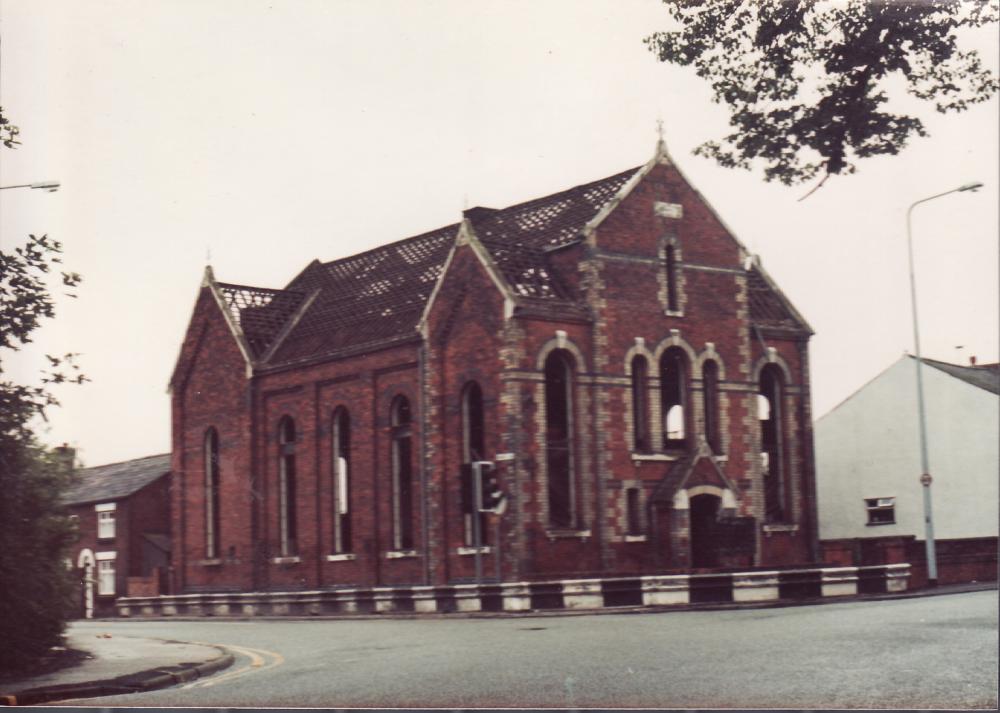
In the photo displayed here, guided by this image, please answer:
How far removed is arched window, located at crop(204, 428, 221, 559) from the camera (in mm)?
44303

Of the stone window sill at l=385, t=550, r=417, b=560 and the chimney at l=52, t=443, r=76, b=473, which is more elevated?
the chimney at l=52, t=443, r=76, b=473

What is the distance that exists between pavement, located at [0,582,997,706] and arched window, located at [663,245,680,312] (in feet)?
58.9

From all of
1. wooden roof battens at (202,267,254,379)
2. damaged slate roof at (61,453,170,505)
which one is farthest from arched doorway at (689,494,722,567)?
damaged slate roof at (61,453,170,505)

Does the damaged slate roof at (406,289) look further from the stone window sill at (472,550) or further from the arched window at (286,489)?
the stone window sill at (472,550)

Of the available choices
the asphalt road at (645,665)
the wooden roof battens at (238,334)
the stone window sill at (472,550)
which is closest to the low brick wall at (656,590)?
the stone window sill at (472,550)

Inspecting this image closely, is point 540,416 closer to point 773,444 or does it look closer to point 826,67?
point 773,444

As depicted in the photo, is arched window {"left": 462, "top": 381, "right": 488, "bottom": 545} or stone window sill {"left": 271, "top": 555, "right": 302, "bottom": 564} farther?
stone window sill {"left": 271, "top": 555, "right": 302, "bottom": 564}

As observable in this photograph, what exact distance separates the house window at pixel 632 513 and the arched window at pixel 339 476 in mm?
9996

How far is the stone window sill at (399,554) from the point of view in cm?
3887

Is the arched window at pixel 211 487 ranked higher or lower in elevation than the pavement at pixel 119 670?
higher

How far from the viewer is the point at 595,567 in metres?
35.0

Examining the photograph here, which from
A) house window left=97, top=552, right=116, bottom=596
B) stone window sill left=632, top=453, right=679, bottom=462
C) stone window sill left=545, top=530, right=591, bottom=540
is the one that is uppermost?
stone window sill left=632, top=453, right=679, bottom=462

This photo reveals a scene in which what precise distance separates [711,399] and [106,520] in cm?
2805

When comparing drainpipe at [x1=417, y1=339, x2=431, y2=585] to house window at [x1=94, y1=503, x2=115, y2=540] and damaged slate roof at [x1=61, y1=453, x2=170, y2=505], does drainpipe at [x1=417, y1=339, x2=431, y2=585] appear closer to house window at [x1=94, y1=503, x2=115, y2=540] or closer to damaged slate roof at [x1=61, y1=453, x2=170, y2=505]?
damaged slate roof at [x1=61, y1=453, x2=170, y2=505]
